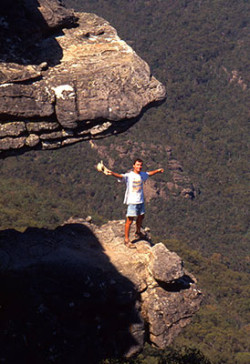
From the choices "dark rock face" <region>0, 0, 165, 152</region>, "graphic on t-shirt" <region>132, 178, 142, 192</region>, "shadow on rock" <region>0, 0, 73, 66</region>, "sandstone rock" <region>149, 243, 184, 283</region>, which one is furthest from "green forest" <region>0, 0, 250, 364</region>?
"shadow on rock" <region>0, 0, 73, 66</region>

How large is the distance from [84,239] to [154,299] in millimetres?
3710

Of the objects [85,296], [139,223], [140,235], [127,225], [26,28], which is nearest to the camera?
[85,296]

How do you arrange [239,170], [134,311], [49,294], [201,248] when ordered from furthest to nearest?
[239,170] < [201,248] < [134,311] < [49,294]

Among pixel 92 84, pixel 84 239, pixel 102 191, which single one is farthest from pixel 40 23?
pixel 102 191

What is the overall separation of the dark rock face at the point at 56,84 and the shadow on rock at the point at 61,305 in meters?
3.62

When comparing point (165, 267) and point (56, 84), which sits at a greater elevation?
point (56, 84)

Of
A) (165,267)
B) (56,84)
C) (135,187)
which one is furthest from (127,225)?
(56,84)

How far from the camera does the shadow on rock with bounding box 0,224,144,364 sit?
14484mm

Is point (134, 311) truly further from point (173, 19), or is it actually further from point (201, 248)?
point (173, 19)

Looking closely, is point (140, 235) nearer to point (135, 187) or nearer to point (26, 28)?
point (135, 187)

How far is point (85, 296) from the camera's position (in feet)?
51.8

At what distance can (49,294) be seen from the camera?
50.8 feet

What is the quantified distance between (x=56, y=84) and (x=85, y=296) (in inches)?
259

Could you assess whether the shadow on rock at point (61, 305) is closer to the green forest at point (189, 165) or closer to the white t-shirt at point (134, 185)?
the green forest at point (189, 165)
